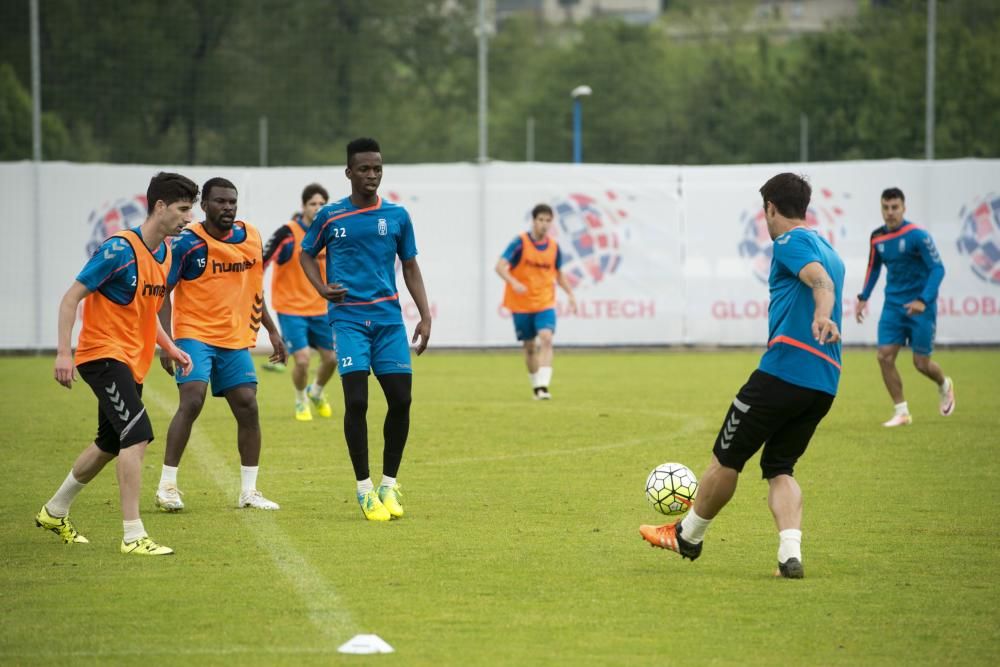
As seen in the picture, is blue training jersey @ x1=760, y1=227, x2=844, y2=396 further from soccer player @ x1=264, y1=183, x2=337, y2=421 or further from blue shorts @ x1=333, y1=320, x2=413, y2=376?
soccer player @ x1=264, y1=183, x2=337, y2=421

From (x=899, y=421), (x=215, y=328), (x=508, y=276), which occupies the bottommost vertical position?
(x=899, y=421)

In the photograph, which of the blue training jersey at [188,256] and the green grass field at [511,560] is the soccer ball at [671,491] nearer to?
the green grass field at [511,560]

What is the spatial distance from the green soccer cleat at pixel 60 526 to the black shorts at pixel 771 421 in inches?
144

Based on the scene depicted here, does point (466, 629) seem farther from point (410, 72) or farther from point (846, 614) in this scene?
point (410, 72)

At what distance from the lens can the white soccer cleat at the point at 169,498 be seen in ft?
29.4

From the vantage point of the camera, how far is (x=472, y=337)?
24062 mm

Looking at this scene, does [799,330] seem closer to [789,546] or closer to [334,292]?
[789,546]

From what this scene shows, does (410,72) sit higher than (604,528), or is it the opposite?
(410,72)

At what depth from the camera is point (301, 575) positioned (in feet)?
23.0

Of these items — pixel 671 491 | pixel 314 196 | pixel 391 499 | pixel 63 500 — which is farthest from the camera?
pixel 314 196

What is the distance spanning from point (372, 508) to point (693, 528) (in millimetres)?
2329

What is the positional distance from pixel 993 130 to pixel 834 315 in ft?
98.4

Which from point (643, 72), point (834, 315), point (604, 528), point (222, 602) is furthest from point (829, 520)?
point (643, 72)

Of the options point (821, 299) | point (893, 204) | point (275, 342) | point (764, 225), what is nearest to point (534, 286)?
point (893, 204)
